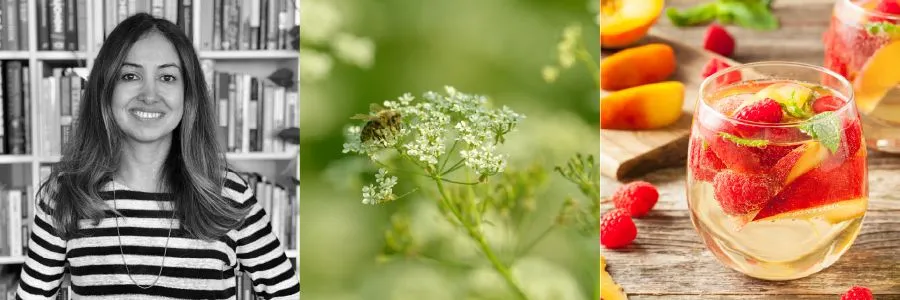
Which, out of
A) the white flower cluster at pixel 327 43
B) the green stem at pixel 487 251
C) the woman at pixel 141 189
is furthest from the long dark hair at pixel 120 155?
the green stem at pixel 487 251

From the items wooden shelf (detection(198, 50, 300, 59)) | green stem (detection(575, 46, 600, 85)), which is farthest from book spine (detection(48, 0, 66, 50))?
green stem (detection(575, 46, 600, 85))

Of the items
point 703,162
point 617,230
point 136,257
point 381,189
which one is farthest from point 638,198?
point 136,257

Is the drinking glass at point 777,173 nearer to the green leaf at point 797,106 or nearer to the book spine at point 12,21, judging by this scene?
the green leaf at point 797,106

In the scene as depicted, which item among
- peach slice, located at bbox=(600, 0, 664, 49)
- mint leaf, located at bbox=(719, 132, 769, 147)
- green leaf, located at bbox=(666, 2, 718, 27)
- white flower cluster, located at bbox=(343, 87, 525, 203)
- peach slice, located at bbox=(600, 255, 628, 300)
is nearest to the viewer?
mint leaf, located at bbox=(719, 132, 769, 147)

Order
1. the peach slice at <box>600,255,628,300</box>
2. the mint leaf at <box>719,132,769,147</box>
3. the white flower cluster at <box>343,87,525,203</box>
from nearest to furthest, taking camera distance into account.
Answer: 1. the mint leaf at <box>719,132,769,147</box>
2. the peach slice at <box>600,255,628,300</box>
3. the white flower cluster at <box>343,87,525,203</box>

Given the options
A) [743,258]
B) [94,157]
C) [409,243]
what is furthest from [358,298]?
[743,258]

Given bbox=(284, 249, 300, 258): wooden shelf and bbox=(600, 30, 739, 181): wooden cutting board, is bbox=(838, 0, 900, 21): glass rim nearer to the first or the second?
bbox=(600, 30, 739, 181): wooden cutting board
